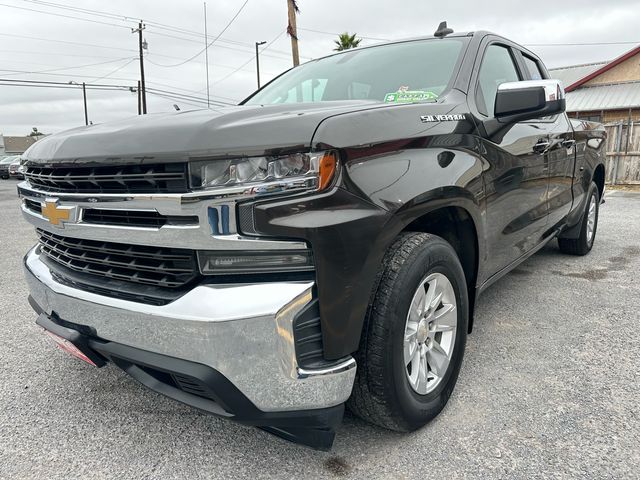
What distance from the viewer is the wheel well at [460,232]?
2.27 metres

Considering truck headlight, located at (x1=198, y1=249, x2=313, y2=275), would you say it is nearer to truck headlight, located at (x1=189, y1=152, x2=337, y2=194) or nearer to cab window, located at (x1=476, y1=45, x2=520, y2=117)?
truck headlight, located at (x1=189, y1=152, x2=337, y2=194)

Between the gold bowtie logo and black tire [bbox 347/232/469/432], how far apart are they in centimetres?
123

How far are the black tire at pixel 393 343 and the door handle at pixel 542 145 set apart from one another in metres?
1.46

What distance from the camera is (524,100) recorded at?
8.05 ft

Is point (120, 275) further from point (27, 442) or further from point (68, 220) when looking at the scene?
point (27, 442)

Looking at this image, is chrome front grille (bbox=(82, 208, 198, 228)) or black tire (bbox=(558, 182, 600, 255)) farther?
black tire (bbox=(558, 182, 600, 255))

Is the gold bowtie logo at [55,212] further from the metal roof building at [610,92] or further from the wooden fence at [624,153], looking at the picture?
the metal roof building at [610,92]

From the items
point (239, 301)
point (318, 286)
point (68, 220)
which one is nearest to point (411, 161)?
point (318, 286)

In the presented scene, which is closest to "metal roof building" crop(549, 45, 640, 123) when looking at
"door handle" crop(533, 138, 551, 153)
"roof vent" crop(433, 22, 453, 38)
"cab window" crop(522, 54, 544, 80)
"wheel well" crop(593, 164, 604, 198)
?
"wheel well" crop(593, 164, 604, 198)

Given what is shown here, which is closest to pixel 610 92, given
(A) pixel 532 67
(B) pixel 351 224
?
(A) pixel 532 67

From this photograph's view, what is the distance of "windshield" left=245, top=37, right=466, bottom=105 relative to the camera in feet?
8.54

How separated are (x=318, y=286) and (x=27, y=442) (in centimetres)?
156

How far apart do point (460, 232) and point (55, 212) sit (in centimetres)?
186

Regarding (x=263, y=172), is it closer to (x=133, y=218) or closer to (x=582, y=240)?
(x=133, y=218)
